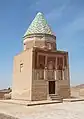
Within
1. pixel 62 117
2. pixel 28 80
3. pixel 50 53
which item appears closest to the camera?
pixel 62 117

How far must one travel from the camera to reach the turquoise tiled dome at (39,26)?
19.1m

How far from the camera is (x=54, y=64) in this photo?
1862 centimetres

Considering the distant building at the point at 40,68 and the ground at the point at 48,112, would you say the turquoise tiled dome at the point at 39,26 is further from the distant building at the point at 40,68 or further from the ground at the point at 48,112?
the ground at the point at 48,112

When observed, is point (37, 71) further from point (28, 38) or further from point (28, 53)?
point (28, 38)

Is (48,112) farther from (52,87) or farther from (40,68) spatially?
(52,87)

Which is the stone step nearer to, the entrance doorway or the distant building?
the distant building

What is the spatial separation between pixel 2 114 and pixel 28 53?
8.12 metres

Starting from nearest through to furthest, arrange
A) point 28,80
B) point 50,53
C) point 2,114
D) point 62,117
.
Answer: point 62,117 < point 2,114 < point 28,80 < point 50,53

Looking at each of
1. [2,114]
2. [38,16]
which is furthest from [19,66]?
[2,114]

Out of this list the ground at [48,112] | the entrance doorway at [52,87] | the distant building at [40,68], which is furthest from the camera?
the entrance doorway at [52,87]

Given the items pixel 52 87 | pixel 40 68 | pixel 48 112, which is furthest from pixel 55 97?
pixel 48 112

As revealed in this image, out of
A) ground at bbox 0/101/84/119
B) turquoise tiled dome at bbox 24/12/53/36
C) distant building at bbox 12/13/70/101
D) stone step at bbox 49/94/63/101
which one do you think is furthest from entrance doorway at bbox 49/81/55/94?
ground at bbox 0/101/84/119

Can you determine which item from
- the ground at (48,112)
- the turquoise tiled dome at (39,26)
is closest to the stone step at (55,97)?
the ground at (48,112)

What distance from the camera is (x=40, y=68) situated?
57.4ft
